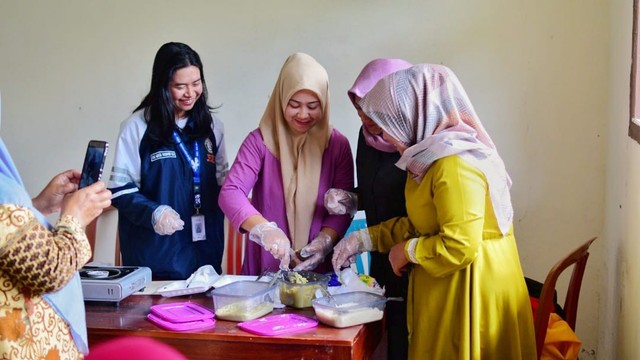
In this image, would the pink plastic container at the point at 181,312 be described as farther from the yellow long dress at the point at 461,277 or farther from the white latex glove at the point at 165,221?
the yellow long dress at the point at 461,277

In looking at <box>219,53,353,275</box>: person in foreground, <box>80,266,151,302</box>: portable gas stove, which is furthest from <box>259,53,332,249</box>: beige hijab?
<box>80,266,151,302</box>: portable gas stove

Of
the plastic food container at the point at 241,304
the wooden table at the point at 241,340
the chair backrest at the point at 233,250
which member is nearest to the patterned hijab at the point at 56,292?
the wooden table at the point at 241,340

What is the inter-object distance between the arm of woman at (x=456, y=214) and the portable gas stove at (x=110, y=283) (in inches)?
33.7

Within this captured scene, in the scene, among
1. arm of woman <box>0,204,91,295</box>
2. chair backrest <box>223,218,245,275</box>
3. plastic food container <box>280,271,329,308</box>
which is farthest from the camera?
chair backrest <box>223,218,245,275</box>

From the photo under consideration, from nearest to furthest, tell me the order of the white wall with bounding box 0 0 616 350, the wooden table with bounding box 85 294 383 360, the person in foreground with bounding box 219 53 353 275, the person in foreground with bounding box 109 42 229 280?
the wooden table with bounding box 85 294 383 360
the person in foreground with bounding box 219 53 353 275
the person in foreground with bounding box 109 42 229 280
the white wall with bounding box 0 0 616 350

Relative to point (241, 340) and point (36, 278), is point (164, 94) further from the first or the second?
point (36, 278)

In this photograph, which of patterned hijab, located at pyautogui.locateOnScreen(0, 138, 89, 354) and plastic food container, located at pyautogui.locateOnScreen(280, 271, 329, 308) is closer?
patterned hijab, located at pyautogui.locateOnScreen(0, 138, 89, 354)

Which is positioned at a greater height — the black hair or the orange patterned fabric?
the black hair

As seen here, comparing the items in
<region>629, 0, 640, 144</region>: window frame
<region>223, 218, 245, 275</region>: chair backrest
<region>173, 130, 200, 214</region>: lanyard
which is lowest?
<region>223, 218, 245, 275</region>: chair backrest

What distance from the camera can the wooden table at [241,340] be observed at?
1.58m

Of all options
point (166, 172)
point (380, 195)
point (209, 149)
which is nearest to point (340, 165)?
point (380, 195)

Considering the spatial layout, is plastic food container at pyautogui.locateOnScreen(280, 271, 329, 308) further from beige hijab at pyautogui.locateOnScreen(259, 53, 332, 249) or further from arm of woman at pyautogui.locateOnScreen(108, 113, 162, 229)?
arm of woman at pyautogui.locateOnScreen(108, 113, 162, 229)

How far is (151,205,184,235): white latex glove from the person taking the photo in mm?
2137

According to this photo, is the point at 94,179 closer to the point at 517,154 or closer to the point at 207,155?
the point at 207,155
